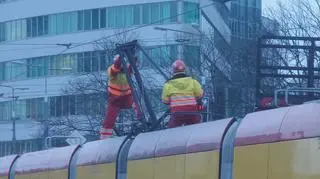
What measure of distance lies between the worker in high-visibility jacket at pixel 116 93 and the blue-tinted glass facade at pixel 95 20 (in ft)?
127

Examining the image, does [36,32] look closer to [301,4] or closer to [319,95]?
[301,4]

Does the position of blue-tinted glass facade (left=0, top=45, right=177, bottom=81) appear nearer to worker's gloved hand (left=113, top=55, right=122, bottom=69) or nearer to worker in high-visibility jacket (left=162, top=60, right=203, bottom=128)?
worker's gloved hand (left=113, top=55, right=122, bottom=69)

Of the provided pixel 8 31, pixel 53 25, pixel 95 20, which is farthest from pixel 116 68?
pixel 8 31

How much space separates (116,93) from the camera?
15.7 meters

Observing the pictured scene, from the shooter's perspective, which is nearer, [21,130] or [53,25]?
[53,25]

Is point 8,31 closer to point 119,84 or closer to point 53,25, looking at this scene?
point 53,25

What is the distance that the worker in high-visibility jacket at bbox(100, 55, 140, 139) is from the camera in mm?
15406

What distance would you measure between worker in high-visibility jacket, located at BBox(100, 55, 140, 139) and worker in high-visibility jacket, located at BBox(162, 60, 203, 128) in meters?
2.27

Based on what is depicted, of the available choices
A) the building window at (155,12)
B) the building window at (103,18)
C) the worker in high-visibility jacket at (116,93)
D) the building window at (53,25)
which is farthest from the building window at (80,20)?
the worker in high-visibility jacket at (116,93)

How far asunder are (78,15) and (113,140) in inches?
1941

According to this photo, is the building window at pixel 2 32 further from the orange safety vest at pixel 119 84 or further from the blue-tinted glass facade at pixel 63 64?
the orange safety vest at pixel 119 84

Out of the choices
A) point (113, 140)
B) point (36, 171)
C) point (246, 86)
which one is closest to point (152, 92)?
point (246, 86)

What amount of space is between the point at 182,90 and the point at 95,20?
4941 centimetres

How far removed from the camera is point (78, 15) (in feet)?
207
